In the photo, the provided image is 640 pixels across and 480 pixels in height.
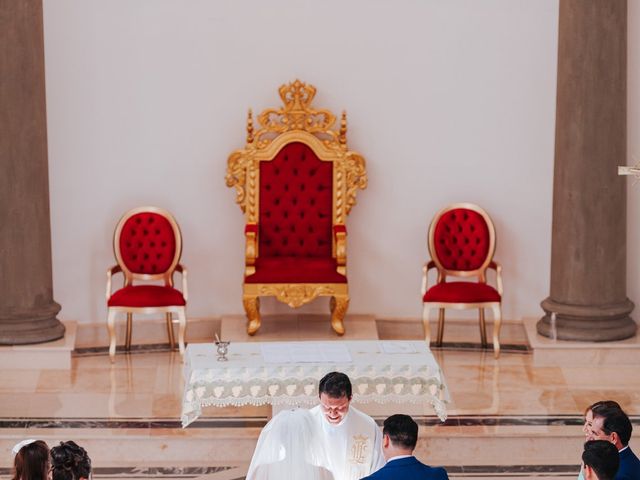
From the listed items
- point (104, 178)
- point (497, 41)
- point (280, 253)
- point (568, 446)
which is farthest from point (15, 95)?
point (568, 446)

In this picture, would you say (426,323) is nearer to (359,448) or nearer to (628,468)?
(359,448)

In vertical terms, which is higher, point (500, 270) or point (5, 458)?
point (500, 270)

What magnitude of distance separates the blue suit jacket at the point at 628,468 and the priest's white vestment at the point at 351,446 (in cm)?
123

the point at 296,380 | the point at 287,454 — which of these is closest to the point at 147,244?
the point at 296,380

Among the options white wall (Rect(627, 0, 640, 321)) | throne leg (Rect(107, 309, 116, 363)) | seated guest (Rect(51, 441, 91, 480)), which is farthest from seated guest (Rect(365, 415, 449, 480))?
white wall (Rect(627, 0, 640, 321))

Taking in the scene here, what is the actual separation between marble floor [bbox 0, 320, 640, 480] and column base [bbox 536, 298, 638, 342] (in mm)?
243

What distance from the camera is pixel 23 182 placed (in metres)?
9.66

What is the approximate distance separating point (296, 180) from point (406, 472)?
5420 mm

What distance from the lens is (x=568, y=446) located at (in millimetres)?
8211

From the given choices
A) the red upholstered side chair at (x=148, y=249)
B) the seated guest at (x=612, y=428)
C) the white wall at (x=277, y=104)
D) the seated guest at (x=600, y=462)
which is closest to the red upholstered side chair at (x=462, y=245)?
the white wall at (x=277, y=104)

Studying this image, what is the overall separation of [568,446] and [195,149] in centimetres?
389

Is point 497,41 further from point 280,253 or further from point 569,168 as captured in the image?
point 280,253

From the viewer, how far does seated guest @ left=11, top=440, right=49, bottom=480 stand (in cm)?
484

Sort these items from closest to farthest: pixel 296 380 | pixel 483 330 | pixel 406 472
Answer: pixel 406 472 < pixel 296 380 < pixel 483 330
